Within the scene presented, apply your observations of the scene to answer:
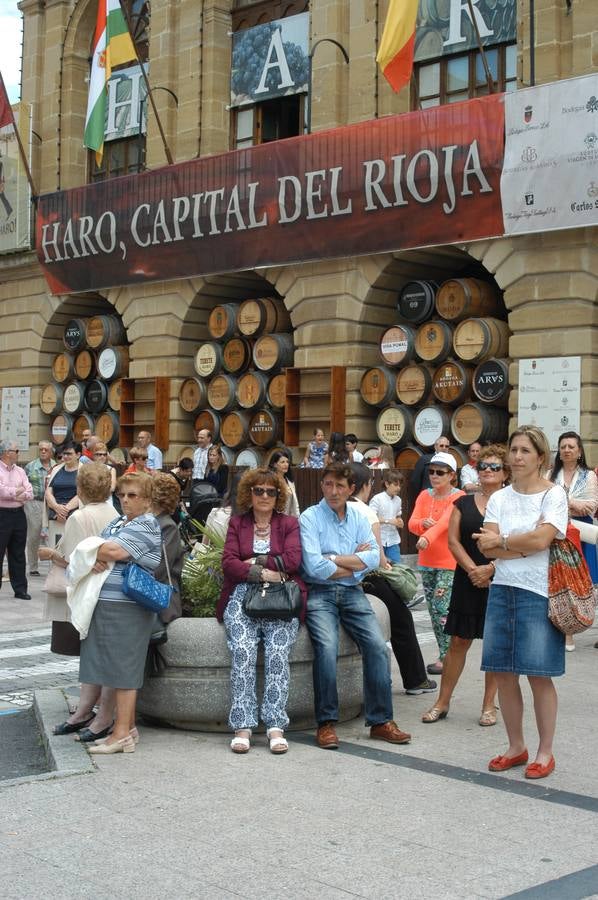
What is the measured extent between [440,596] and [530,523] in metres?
2.52

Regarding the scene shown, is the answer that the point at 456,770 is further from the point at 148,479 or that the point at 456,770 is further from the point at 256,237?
the point at 256,237

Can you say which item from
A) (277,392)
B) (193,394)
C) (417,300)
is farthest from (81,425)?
(417,300)

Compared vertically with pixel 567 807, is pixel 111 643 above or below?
above

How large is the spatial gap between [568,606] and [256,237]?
57.7 feet

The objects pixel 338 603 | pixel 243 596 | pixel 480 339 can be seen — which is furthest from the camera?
pixel 480 339

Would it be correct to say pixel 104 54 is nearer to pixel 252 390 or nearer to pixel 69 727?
pixel 252 390

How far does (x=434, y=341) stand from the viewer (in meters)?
20.5

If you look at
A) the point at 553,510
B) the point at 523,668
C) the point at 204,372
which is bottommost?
the point at 523,668

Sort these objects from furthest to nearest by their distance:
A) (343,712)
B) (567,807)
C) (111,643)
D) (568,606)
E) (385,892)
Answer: (343,712) → (111,643) → (568,606) → (567,807) → (385,892)

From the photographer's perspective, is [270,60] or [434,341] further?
[270,60]

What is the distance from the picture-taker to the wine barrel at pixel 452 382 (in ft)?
66.0

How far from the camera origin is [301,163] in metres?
22.0

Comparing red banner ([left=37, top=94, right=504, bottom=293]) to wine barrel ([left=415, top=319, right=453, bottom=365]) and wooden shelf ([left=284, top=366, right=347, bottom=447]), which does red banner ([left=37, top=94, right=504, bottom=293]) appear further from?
wooden shelf ([left=284, top=366, right=347, bottom=447])

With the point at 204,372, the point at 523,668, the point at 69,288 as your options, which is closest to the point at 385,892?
the point at 523,668
